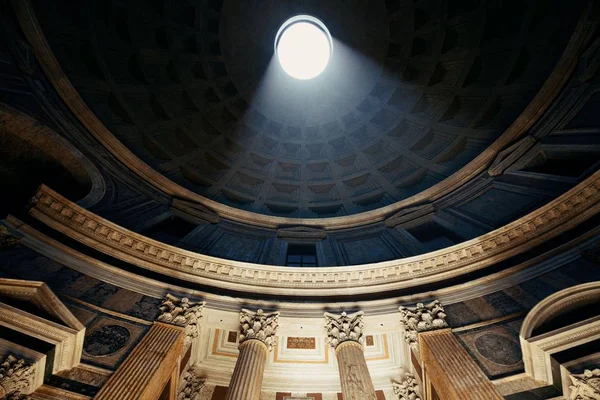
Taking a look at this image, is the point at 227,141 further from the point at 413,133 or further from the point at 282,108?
the point at 413,133

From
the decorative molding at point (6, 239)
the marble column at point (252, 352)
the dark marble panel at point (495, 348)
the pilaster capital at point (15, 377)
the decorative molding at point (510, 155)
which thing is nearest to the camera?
the pilaster capital at point (15, 377)

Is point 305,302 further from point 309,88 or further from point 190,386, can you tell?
point 309,88

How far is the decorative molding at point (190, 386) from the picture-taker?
35.6 feet

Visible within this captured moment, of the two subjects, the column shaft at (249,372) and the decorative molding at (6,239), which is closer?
the column shaft at (249,372)

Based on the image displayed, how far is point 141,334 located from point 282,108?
19.3 metres

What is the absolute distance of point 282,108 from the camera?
81.9 ft

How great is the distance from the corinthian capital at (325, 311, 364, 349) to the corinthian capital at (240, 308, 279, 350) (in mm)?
1725

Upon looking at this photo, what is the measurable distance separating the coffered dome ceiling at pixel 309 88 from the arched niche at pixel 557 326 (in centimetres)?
1097

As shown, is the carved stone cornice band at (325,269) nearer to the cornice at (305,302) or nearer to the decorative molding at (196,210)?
the cornice at (305,302)

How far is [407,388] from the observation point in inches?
441

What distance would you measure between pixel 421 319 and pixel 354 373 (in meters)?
2.73

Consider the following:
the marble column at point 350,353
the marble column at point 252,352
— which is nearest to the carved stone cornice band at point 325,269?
the marble column at point 350,353

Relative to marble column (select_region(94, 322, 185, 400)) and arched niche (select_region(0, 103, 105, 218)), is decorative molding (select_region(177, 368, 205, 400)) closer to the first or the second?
marble column (select_region(94, 322, 185, 400))

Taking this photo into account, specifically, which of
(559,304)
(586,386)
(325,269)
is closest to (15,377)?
(325,269)
